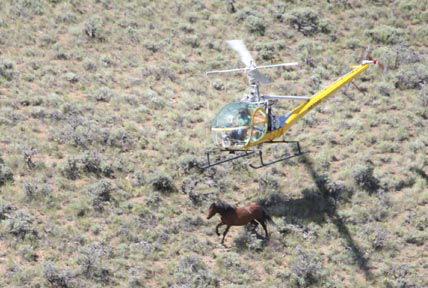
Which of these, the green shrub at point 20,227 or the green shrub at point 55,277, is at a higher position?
the green shrub at point 20,227

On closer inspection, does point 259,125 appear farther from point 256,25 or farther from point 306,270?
point 256,25

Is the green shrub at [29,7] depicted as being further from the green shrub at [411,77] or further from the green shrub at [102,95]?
the green shrub at [411,77]

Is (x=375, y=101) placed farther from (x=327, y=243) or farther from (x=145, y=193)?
(x=145, y=193)

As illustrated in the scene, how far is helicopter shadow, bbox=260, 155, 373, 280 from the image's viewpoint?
21938mm

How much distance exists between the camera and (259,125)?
21.7 meters

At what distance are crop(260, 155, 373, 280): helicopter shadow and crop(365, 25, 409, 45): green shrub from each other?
40.5ft

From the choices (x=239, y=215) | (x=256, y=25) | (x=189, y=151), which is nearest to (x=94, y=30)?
(x=256, y=25)

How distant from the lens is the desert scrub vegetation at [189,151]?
20000 millimetres

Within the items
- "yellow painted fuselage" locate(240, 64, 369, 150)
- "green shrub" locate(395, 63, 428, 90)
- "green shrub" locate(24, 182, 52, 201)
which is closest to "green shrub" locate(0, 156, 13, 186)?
"green shrub" locate(24, 182, 52, 201)

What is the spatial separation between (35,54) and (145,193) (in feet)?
33.4

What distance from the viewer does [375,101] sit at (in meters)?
29.0

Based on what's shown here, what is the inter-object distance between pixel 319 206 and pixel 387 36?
45.8 ft

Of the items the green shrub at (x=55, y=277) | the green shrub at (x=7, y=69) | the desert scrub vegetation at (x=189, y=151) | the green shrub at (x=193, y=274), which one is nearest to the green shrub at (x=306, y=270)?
the desert scrub vegetation at (x=189, y=151)

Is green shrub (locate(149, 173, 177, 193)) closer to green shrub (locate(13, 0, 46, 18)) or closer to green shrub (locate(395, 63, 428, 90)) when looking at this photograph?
green shrub (locate(395, 63, 428, 90))
